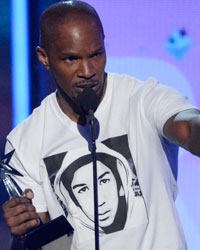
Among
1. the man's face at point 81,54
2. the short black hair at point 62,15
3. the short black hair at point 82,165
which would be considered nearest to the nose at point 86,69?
the man's face at point 81,54

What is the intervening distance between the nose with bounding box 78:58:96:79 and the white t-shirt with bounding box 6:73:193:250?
0.44ft

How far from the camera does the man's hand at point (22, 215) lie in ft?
5.27

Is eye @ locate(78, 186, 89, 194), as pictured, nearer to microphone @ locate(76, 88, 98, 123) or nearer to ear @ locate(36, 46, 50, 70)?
microphone @ locate(76, 88, 98, 123)

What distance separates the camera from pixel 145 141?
1773 mm

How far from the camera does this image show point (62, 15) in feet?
6.05

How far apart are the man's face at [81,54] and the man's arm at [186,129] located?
0.28m

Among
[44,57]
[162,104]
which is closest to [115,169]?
[162,104]

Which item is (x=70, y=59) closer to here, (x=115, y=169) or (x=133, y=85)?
(x=133, y=85)

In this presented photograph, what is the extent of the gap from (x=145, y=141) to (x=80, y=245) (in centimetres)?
36

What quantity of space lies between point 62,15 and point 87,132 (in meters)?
0.36

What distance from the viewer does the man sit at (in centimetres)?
171

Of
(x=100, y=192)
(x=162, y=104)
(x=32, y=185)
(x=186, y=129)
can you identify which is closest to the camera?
(x=186, y=129)

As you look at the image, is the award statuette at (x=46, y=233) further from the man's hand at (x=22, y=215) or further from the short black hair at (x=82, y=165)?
the short black hair at (x=82, y=165)

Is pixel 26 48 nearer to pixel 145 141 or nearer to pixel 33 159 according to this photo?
pixel 33 159
